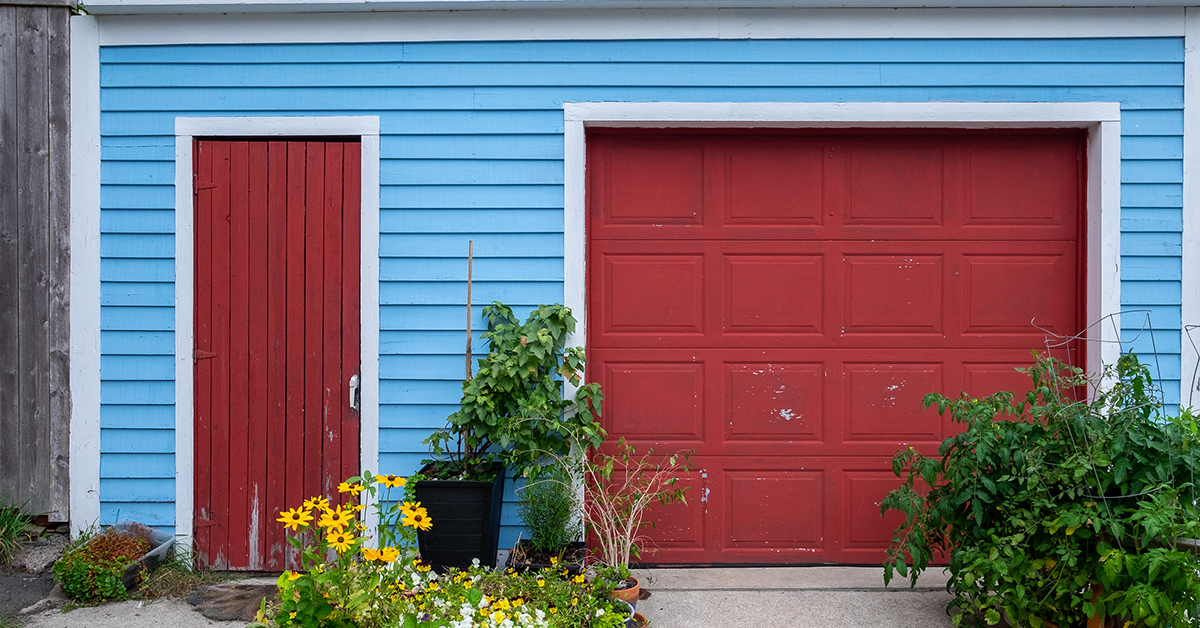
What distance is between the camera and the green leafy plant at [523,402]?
11.9ft

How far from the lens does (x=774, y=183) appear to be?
4117 millimetres

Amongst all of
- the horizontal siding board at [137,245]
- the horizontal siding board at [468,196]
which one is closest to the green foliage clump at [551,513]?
the horizontal siding board at [468,196]

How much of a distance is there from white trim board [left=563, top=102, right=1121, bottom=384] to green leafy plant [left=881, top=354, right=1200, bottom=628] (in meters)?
0.82

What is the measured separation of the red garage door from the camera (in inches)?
161

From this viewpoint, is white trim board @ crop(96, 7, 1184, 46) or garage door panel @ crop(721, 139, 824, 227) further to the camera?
garage door panel @ crop(721, 139, 824, 227)

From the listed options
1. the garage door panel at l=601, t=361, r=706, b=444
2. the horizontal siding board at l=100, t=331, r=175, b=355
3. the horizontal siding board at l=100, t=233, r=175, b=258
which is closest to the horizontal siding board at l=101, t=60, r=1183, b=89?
the horizontal siding board at l=100, t=233, r=175, b=258

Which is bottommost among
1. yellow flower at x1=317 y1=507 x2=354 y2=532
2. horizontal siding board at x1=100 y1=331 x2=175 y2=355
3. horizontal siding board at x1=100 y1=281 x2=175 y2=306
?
yellow flower at x1=317 y1=507 x2=354 y2=532

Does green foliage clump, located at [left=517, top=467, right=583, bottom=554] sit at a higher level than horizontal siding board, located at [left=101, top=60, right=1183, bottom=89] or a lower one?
lower

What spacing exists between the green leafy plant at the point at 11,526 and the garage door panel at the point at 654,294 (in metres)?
3.08

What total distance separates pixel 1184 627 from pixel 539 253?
2986 mm

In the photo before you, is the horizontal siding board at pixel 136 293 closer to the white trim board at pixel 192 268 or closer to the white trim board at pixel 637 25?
the white trim board at pixel 192 268

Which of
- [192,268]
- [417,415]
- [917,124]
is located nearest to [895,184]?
[917,124]

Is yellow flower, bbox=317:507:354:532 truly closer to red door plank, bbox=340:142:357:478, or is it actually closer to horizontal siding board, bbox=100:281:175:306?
red door plank, bbox=340:142:357:478

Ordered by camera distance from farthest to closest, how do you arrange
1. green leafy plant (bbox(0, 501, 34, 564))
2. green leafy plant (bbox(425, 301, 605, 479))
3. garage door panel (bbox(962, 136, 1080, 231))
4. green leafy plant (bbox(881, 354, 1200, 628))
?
garage door panel (bbox(962, 136, 1080, 231)) < green leafy plant (bbox(0, 501, 34, 564)) < green leafy plant (bbox(425, 301, 605, 479)) < green leafy plant (bbox(881, 354, 1200, 628))
